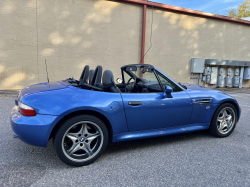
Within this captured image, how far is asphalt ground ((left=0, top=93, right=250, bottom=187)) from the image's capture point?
6.73ft

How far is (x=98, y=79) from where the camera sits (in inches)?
109

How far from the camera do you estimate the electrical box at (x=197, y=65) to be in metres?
11.3

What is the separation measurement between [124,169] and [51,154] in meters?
1.11

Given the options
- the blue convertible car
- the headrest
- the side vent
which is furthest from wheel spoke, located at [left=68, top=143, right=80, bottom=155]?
the side vent

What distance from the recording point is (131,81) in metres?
3.69

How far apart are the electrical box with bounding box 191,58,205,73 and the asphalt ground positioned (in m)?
8.78

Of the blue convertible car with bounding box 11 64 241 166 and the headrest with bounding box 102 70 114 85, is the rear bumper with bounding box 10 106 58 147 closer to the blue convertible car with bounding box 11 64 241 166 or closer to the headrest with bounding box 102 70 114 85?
the blue convertible car with bounding box 11 64 241 166

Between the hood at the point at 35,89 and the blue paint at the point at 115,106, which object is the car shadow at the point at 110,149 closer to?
the blue paint at the point at 115,106

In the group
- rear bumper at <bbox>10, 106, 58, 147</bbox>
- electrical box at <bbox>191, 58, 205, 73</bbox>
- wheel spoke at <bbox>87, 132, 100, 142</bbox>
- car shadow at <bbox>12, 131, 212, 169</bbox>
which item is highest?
electrical box at <bbox>191, 58, 205, 73</bbox>

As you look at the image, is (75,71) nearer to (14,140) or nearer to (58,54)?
(58,54)

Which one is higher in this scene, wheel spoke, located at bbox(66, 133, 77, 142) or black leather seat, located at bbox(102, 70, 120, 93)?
black leather seat, located at bbox(102, 70, 120, 93)

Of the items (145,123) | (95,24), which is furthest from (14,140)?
(95,24)

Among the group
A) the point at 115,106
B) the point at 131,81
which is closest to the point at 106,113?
the point at 115,106

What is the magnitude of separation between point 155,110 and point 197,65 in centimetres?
979
